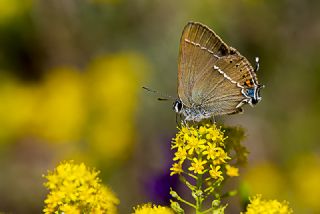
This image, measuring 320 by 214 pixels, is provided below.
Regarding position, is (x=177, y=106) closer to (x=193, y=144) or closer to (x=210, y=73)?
(x=210, y=73)

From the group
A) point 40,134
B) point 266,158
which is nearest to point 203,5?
point 266,158

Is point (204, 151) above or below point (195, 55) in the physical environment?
below

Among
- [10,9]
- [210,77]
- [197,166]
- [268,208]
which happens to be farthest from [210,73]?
[10,9]

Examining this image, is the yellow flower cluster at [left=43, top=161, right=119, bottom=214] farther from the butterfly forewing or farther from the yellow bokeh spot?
the yellow bokeh spot

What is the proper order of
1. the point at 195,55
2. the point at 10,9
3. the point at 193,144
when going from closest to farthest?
the point at 193,144 < the point at 195,55 < the point at 10,9

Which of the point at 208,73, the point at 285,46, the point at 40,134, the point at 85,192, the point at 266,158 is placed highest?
the point at 285,46

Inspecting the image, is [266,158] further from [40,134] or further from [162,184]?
[40,134]
